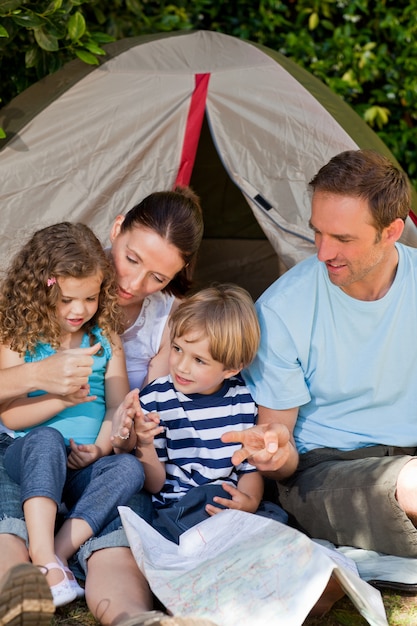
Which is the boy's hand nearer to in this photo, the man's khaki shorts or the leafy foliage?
the man's khaki shorts

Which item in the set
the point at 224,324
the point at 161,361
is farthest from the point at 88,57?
the point at 224,324

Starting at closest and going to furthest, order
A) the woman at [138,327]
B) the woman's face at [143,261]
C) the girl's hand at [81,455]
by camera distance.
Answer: the woman at [138,327], the girl's hand at [81,455], the woman's face at [143,261]

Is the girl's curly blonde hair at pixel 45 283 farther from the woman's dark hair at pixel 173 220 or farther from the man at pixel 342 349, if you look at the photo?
the man at pixel 342 349

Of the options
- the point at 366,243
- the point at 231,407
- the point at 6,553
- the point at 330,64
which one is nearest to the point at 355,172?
the point at 366,243

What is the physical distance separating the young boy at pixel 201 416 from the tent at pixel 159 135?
77 centimetres

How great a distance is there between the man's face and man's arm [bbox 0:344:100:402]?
60 cm

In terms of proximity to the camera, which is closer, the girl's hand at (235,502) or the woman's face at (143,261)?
the girl's hand at (235,502)

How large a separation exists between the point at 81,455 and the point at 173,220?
0.65 metres

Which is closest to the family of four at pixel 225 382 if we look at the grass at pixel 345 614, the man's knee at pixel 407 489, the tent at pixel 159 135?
the man's knee at pixel 407 489

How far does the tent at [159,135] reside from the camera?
2828 millimetres

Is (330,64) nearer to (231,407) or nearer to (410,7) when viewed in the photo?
(410,7)

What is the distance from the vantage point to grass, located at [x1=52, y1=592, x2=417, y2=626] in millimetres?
1854

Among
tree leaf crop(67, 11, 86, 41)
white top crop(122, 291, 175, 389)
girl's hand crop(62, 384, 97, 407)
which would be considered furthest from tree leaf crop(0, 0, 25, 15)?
girl's hand crop(62, 384, 97, 407)

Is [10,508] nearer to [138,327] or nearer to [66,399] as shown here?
[66,399]
